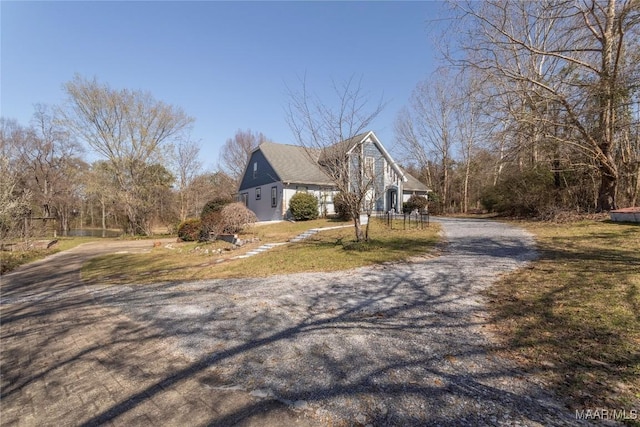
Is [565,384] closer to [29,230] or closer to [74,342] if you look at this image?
[74,342]

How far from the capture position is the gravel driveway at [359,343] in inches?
92.1

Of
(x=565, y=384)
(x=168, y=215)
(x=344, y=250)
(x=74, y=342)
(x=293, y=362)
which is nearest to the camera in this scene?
(x=565, y=384)

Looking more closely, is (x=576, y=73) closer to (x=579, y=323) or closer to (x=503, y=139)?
(x=503, y=139)

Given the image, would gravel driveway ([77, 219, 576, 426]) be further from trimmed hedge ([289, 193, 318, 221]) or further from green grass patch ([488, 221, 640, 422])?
trimmed hedge ([289, 193, 318, 221])

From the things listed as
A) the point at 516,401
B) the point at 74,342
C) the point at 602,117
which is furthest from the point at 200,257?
the point at 602,117

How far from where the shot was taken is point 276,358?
127 inches

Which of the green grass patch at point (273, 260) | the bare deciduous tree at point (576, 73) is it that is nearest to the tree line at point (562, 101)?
the bare deciduous tree at point (576, 73)

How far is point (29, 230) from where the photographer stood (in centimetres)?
1598

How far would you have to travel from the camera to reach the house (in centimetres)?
2050

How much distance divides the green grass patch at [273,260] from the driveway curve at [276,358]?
1.73 metres

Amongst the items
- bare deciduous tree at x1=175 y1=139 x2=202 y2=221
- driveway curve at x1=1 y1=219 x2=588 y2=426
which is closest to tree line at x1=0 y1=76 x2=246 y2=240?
bare deciduous tree at x1=175 y1=139 x2=202 y2=221

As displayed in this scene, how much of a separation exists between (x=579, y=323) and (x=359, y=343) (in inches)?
107

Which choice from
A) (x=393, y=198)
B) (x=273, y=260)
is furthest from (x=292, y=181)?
(x=273, y=260)

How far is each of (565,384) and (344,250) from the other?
7.06 meters
